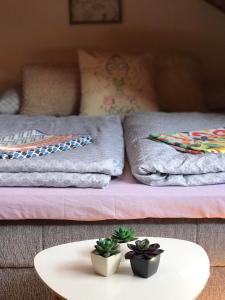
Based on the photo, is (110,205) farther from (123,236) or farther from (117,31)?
(117,31)

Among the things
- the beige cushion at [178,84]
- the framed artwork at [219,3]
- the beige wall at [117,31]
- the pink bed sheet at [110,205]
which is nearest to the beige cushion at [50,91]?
the beige wall at [117,31]

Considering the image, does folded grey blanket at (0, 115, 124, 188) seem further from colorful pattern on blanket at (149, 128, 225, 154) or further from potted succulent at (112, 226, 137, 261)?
potted succulent at (112, 226, 137, 261)

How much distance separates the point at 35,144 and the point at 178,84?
3.64 ft

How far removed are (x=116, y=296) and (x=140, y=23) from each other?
218cm

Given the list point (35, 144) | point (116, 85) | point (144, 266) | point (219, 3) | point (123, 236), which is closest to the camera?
point (144, 266)

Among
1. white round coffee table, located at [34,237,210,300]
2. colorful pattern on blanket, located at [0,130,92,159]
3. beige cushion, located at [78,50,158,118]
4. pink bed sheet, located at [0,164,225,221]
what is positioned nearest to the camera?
white round coffee table, located at [34,237,210,300]

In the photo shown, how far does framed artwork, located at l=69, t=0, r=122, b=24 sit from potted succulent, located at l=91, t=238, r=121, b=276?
2020 millimetres

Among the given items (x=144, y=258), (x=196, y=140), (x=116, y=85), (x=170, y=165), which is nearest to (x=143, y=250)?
(x=144, y=258)

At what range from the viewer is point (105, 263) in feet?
4.32

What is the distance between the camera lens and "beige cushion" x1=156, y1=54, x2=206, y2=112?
9.13 feet

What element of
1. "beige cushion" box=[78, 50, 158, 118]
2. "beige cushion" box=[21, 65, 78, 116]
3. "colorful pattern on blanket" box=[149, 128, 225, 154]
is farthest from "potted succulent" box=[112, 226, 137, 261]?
"beige cushion" box=[21, 65, 78, 116]

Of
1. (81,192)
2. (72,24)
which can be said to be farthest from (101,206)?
(72,24)

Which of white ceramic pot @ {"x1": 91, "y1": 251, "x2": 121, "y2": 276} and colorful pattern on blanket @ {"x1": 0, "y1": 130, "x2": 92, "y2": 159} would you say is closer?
white ceramic pot @ {"x1": 91, "y1": 251, "x2": 121, "y2": 276}

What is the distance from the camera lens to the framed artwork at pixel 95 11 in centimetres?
304
